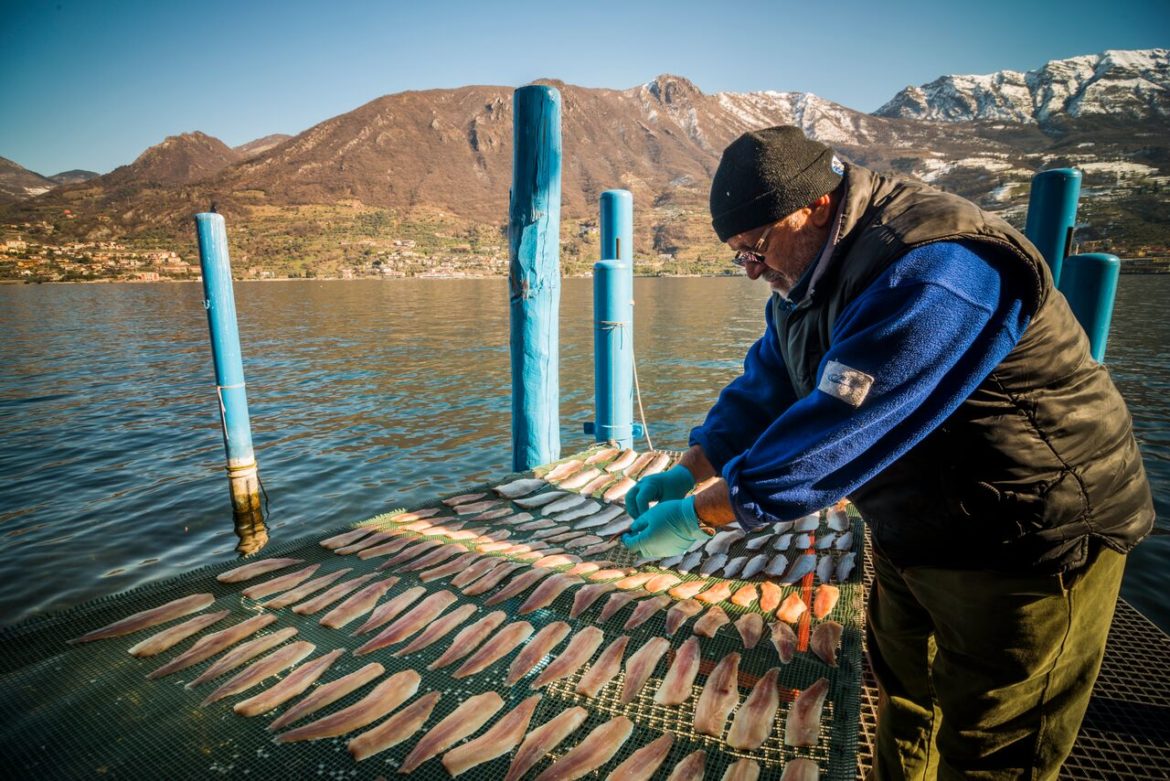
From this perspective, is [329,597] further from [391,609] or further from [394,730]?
[394,730]

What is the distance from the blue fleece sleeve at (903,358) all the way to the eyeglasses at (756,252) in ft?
1.45

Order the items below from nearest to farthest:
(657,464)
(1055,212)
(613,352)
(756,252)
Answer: (756,252), (1055,212), (657,464), (613,352)

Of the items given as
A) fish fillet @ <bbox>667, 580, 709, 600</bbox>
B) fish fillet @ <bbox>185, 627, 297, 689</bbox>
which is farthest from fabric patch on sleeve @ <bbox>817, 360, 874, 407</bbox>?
fish fillet @ <bbox>185, 627, 297, 689</bbox>

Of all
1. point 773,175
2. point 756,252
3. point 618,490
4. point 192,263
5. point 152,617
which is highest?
point 192,263

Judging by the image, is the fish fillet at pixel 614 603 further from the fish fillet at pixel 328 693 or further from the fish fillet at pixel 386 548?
the fish fillet at pixel 386 548

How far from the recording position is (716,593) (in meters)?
3.69

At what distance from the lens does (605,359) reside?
6.64 metres

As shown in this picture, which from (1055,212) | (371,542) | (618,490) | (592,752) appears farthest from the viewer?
(618,490)

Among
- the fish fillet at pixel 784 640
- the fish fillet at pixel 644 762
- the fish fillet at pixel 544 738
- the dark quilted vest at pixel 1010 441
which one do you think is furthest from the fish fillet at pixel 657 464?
the dark quilted vest at pixel 1010 441

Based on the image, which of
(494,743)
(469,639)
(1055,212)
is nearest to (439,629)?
(469,639)

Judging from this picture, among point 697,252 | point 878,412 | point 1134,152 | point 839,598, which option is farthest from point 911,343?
point 1134,152

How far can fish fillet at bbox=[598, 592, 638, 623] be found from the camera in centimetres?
342

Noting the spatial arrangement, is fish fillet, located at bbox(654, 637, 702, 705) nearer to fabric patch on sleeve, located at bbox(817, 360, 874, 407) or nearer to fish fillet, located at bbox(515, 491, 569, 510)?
fabric patch on sleeve, located at bbox(817, 360, 874, 407)

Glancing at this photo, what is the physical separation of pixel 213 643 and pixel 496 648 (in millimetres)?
1449
